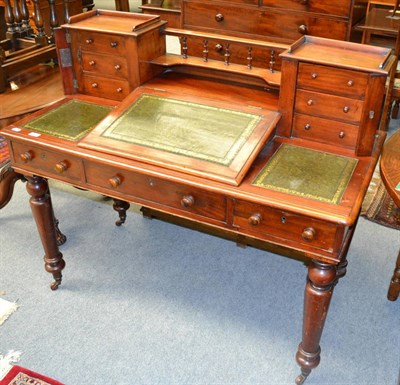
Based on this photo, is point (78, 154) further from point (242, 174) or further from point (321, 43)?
point (321, 43)

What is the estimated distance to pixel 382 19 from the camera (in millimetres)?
4469

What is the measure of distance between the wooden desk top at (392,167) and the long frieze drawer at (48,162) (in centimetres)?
131

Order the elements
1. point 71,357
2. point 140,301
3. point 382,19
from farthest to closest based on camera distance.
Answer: point 382,19 < point 140,301 < point 71,357

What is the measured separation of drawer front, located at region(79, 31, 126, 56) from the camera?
243 centimetres

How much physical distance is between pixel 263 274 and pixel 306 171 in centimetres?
109

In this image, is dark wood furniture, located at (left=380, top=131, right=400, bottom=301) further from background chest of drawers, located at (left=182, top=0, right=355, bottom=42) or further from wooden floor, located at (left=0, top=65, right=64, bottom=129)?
wooden floor, located at (left=0, top=65, right=64, bottom=129)

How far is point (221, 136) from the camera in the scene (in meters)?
2.14

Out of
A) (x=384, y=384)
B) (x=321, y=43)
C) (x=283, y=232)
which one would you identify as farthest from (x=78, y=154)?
(x=384, y=384)

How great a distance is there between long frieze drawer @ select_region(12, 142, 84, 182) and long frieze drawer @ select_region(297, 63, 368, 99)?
40.6 inches

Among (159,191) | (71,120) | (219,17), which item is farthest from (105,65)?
(219,17)

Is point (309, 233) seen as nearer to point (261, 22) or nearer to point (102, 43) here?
point (102, 43)

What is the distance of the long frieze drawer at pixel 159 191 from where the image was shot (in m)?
2.03

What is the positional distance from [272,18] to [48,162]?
205 centimetres

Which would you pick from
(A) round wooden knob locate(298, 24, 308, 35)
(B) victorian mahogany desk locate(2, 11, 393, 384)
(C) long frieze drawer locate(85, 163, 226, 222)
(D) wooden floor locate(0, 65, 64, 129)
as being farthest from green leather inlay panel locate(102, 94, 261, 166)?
(A) round wooden knob locate(298, 24, 308, 35)
